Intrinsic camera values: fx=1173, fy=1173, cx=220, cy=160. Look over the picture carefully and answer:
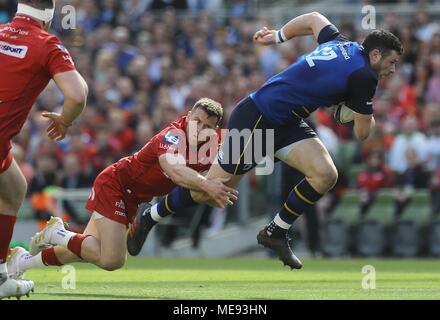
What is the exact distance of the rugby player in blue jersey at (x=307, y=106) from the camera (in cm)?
1084

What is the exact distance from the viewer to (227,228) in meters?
19.8

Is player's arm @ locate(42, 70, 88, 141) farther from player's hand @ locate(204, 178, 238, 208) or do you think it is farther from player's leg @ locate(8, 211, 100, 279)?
player's leg @ locate(8, 211, 100, 279)

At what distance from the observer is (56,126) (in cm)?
915

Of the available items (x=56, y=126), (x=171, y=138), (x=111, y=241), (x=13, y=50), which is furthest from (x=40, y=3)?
(x=111, y=241)

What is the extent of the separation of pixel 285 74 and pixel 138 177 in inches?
69.0

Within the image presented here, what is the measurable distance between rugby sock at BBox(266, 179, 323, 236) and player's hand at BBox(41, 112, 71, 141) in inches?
114

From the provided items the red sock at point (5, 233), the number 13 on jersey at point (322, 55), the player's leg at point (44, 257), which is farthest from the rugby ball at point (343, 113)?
the red sock at point (5, 233)

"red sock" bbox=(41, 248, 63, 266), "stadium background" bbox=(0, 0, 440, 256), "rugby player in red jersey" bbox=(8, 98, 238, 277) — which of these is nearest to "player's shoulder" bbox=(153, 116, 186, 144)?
"rugby player in red jersey" bbox=(8, 98, 238, 277)

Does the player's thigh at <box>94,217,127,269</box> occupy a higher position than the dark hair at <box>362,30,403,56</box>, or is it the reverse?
the dark hair at <box>362,30,403,56</box>

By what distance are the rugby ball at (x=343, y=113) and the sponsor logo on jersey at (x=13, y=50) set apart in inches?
135

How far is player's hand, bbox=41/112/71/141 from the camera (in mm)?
9086

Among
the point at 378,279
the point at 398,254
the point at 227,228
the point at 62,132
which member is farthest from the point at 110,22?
the point at 62,132

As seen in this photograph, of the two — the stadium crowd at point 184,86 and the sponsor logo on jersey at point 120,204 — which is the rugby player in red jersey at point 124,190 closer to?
the sponsor logo on jersey at point 120,204

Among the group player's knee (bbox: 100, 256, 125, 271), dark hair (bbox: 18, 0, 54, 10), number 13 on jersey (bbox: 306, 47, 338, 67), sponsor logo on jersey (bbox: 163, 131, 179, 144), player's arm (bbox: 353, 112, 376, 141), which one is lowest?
player's knee (bbox: 100, 256, 125, 271)
